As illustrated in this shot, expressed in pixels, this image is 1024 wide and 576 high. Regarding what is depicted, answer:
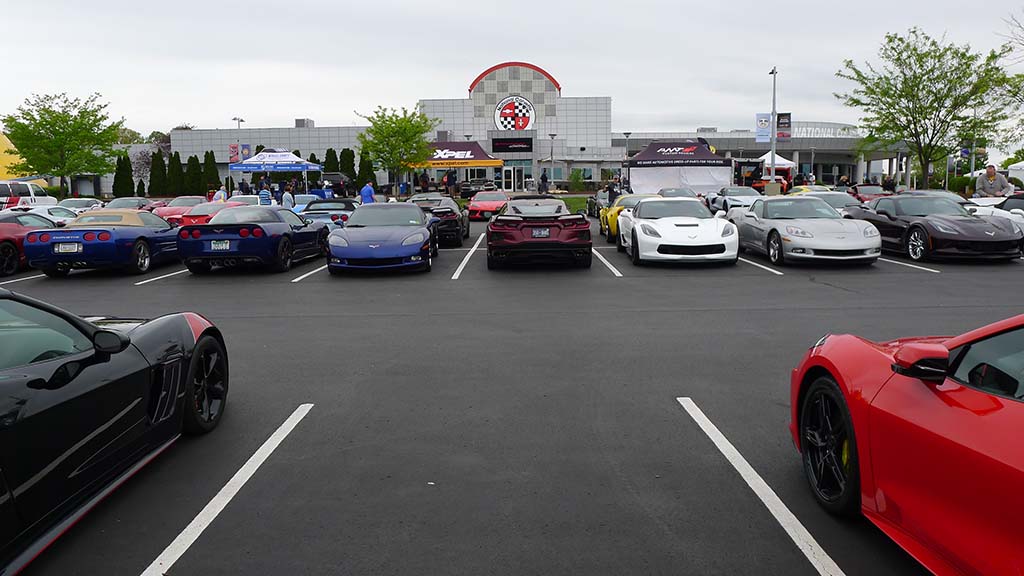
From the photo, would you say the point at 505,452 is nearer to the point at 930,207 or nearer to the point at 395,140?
the point at 930,207

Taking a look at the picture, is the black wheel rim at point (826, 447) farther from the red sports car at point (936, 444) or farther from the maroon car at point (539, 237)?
A: the maroon car at point (539, 237)

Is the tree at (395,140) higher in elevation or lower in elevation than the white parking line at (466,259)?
higher

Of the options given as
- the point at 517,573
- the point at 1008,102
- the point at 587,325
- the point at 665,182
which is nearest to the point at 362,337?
the point at 587,325

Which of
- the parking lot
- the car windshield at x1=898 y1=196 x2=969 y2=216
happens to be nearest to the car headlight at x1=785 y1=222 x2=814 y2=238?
the car windshield at x1=898 y1=196 x2=969 y2=216

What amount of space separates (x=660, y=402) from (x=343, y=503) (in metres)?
2.67

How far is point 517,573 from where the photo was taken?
329cm

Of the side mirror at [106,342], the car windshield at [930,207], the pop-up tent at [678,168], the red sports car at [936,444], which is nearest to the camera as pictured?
the red sports car at [936,444]

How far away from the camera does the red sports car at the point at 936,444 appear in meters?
2.55

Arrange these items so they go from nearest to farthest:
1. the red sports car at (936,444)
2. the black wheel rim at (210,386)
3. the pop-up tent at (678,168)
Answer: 1. the red sports car at (936,444)
2. the black wheel rim at (210,386)
3. the pop-up tent at (678,168)

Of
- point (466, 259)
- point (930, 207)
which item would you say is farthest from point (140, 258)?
point (930, 207)

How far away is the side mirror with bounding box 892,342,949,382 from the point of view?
291 cm

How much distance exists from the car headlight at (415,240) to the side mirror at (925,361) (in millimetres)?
11294

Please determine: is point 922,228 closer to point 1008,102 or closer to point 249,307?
point 249,307

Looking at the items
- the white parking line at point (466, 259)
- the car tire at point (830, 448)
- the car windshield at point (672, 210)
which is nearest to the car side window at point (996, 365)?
the car tire at point (830, 448)
